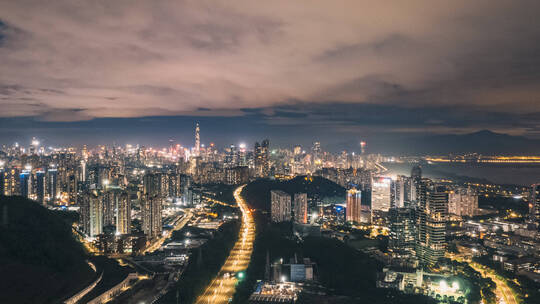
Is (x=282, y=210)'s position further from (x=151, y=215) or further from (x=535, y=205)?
(x=535, y=205)

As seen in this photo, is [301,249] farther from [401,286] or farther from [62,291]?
[62,291]

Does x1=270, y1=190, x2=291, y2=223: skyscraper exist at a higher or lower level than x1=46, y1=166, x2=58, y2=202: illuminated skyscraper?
lower

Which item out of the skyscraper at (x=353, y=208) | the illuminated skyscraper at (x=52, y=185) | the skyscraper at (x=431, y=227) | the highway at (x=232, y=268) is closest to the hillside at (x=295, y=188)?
the highway at (x=232, y=268)

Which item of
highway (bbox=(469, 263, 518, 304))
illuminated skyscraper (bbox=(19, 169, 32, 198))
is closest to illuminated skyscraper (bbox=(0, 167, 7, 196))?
illuminated skyscraper (bbox=(19, 169, 32, 198))

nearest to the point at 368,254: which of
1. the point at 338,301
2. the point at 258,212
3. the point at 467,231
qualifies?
the point at 338,301

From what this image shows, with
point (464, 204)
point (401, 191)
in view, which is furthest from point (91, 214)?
point (464, 204)

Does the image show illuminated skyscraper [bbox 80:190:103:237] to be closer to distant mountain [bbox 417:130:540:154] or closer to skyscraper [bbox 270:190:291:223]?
skyscraper [bbox 270:190:291:223]
